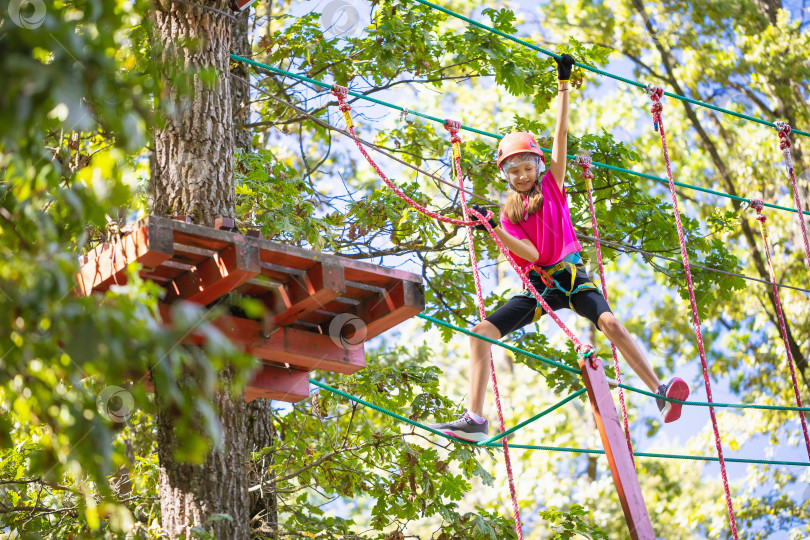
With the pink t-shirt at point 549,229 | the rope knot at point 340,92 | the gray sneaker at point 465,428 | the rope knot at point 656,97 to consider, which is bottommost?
the gray sneaker at point 465,428

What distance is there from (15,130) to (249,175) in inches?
155

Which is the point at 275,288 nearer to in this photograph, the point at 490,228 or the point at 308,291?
the point at 308,291

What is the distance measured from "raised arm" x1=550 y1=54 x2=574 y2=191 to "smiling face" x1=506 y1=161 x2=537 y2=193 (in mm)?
95

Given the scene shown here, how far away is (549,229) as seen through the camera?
440cm

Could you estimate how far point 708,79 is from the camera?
11.6 meters

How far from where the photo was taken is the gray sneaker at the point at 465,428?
4.17 m

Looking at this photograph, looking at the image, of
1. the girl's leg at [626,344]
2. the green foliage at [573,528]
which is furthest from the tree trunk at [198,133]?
the green foliage at [573,528]

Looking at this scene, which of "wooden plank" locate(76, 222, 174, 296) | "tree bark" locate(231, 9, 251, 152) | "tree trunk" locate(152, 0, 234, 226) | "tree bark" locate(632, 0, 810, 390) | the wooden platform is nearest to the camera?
"wooden plank" locate(76, 222, 174, 296)

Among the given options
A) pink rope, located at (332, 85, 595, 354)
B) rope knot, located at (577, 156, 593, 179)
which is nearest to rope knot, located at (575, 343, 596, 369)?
pink rope, located at (332, 85, 595, 354)

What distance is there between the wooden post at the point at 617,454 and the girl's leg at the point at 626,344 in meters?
0.52

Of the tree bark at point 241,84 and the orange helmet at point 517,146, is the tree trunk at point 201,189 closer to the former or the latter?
the orange helmet at point 517,146

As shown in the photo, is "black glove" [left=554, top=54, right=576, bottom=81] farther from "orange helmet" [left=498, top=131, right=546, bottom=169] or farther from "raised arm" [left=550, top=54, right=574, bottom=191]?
"orange helmet" [left=498, top=131, right=546, bottom=169]

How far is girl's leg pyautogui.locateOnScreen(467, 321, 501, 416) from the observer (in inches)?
169

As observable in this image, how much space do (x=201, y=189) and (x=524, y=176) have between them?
4.94 feet
